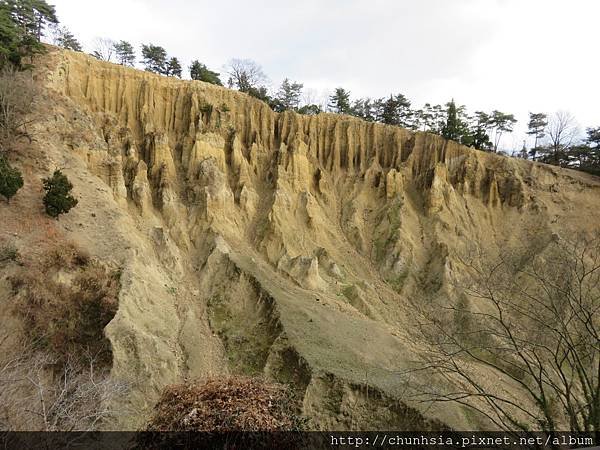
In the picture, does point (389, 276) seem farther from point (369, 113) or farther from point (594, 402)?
point (369, 113)

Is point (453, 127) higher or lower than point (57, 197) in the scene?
higher

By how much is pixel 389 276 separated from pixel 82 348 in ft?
64.4

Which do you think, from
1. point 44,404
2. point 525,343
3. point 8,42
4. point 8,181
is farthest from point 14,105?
point 525,343

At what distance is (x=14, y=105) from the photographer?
20953 millimetres

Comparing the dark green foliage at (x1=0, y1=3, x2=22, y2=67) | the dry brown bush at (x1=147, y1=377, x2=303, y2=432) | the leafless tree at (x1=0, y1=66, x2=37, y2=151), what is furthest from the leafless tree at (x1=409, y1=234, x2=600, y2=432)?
the dark green foliage at (x1=0, y1=3, x2=22, y2=67)

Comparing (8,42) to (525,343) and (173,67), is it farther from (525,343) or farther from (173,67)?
(525,343)

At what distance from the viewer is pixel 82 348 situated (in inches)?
529

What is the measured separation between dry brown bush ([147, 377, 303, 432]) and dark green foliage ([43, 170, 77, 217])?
1423 cm

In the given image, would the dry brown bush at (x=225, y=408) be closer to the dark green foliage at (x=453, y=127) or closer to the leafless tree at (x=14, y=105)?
the leafless tree at (x=14, y=105)

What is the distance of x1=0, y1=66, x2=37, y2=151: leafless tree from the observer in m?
19.8

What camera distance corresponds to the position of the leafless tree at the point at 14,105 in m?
19.8

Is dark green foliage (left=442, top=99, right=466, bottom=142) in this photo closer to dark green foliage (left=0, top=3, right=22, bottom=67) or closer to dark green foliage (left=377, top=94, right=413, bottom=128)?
dark green foliage (left=377, top=94, right=413, bottom=128)

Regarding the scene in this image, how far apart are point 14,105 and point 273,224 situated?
17.0 metres

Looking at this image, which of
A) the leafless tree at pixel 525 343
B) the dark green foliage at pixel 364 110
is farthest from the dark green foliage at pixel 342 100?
the leafless tree at pixel 525 343
